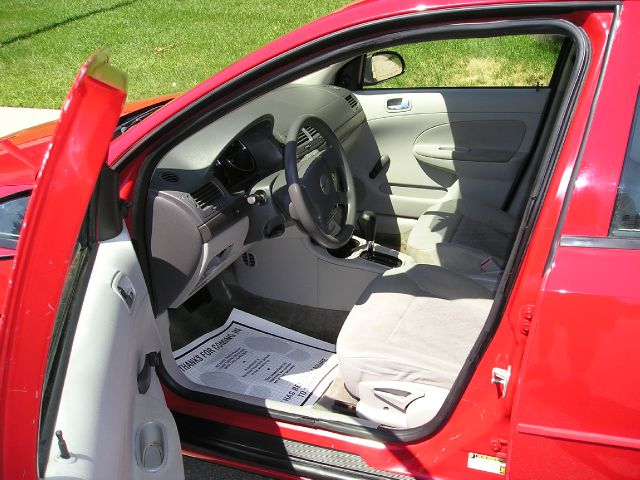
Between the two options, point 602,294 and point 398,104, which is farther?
point 398,104

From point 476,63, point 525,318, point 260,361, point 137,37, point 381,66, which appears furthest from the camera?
point 137,37

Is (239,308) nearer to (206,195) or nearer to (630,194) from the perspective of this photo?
(206,195)

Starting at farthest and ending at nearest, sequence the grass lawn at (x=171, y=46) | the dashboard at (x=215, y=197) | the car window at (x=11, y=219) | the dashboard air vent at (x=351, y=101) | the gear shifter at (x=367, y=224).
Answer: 1. the grass lawn at (x=171, y=46)
2. the dashboard air vent at (x=351, y=101)
3. the gear shifter at (x=367, y=224)
4. the dashboard at (x=215, y=197)
5. the car window at (x=11, y=219)

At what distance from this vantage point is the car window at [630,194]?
4.27 feet

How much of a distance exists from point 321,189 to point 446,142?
111 cm

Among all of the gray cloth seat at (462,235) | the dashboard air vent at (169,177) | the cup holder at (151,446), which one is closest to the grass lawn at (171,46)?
the gray cloth seat at (462,235)

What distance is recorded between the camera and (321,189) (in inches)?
90.7

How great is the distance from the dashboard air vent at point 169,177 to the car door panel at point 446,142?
1372 millimetres

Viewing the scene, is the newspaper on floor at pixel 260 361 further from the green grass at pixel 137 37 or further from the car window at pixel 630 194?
the green grass at pixel 137 37

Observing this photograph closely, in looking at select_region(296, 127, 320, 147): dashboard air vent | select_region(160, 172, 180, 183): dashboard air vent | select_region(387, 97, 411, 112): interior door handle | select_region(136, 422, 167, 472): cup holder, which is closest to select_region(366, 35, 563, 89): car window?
select_region(387, 97, 411, 112): interior door handle

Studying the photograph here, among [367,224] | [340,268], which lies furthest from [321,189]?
[367,224]

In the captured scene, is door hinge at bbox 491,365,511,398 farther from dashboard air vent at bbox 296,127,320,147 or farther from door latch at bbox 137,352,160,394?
dashboard air vent at bbox 296,127,320,147

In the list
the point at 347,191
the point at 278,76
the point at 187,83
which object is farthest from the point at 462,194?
the point at 187,83

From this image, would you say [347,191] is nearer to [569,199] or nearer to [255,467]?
[255,467]
